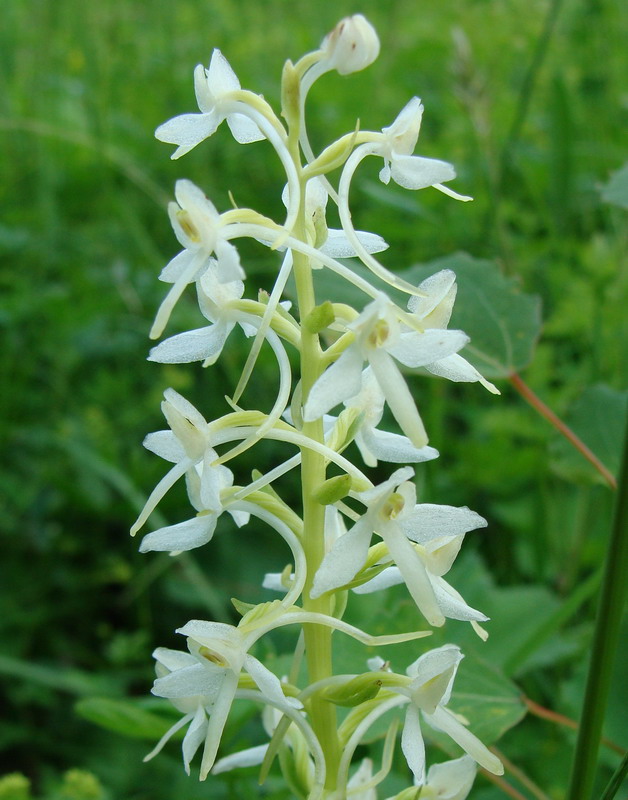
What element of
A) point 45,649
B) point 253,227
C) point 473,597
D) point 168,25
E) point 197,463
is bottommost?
point 45,649

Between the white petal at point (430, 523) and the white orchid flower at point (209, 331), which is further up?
the white orchid flower at point (209, 331)

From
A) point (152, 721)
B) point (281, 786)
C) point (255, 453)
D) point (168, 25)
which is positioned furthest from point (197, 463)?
point (168, 25)

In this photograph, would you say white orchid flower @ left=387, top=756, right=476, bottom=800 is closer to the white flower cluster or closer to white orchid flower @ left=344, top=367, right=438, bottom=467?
the white flower cluster

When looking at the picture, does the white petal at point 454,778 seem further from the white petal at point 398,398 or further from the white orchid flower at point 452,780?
the white petal at point 398,398

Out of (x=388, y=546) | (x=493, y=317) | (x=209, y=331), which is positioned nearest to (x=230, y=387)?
(x=493, y=317)

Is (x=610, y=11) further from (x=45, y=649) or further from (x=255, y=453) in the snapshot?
(x=45, y=649)

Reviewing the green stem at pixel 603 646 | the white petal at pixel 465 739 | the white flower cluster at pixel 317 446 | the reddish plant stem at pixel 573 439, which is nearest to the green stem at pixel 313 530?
the white flower cluster at pixel 317 446
